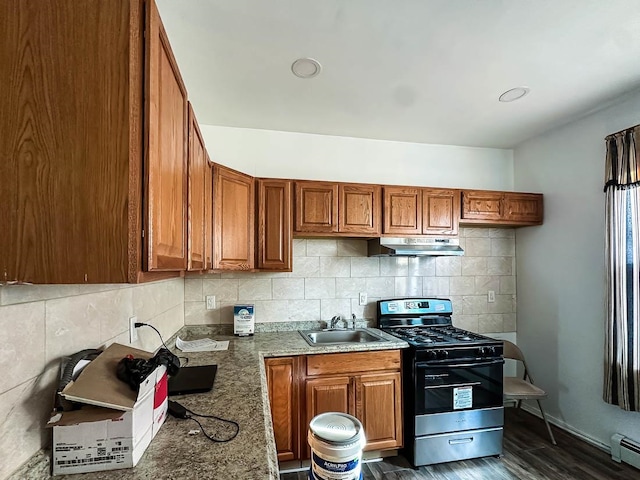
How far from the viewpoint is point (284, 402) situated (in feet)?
7.66

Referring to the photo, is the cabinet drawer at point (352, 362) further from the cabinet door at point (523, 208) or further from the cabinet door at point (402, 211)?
the cabinet door at point (523, 208)

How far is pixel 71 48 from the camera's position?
75 cm

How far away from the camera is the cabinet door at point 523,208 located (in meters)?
3.12

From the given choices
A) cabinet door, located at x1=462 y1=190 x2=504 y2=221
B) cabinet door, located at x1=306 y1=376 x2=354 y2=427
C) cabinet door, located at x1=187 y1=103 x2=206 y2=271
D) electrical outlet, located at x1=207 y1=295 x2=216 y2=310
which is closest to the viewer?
cabinet door, located at x1=187 y1=103 x2=206 y2=271

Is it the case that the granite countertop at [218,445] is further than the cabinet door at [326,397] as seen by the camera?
No

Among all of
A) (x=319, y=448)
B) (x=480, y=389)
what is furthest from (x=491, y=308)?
(x=319, y=448)

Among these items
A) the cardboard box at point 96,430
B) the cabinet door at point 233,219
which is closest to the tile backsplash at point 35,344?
the cardboard box at point 96,430

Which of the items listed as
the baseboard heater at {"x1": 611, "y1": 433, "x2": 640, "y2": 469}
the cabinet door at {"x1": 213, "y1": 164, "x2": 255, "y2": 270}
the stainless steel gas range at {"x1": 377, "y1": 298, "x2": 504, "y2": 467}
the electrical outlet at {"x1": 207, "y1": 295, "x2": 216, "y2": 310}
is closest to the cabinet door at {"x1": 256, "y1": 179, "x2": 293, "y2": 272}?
the cabinet door at {"x1": 213, "y1": 164, "x2": 255, "y2": 270}

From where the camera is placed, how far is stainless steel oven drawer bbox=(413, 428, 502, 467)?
243 cm

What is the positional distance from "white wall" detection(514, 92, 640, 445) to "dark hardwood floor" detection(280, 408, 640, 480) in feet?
0.69

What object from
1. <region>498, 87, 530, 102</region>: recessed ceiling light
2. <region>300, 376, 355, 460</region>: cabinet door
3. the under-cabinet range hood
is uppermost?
<region>498, 87, 530, 102</region>: recessed ceiling light

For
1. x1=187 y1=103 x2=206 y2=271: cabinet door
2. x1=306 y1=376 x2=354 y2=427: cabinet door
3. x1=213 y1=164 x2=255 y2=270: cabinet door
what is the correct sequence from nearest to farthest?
x1=187 y1=103 x2=206 y2=271: cabinet door
x1=213 y1=164 x2=255 y2=270: cabinet door
x1=306 y1=376 x2=354 y2=427: cabinet door

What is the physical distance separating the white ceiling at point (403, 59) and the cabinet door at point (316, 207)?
585 mm

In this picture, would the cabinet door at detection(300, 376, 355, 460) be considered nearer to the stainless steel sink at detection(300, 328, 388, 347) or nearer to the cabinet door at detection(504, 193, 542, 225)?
the stainless steel sink at detection(300, 328, 388, 347)
